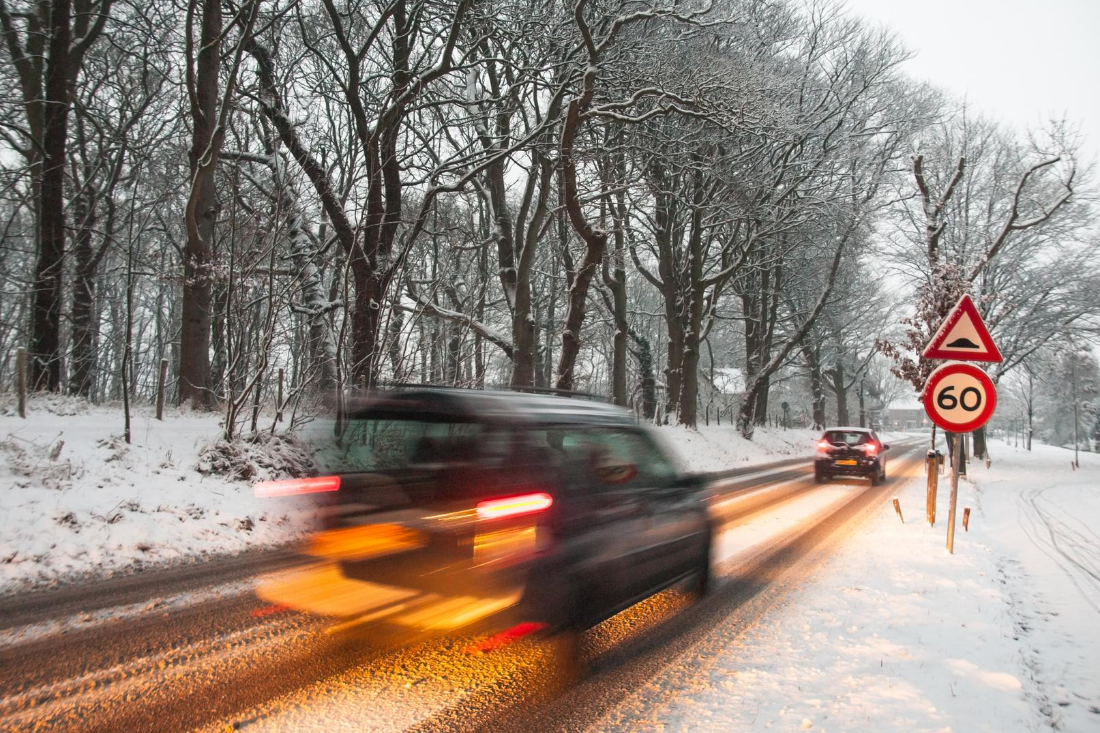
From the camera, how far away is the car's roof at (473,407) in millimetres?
3922

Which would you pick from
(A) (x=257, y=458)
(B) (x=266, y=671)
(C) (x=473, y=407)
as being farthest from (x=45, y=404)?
(C) (x=473, y=407)

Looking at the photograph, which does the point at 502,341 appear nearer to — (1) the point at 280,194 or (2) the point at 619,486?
(1) the point at 280,194

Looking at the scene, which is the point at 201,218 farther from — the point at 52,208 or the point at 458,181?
the point at 458,181

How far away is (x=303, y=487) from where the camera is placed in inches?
165

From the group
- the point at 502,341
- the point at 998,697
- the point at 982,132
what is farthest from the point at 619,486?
the point at 982,132

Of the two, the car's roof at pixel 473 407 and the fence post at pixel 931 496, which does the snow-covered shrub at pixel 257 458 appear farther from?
the fence post at pixel 931 496

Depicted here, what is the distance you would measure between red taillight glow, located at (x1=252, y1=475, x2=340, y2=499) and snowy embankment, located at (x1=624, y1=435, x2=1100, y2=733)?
2.26m

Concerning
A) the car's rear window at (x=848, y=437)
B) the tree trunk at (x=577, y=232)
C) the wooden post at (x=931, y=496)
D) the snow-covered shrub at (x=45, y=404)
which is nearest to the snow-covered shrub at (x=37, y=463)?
the snow-covered shrub at (x=45, y=404)

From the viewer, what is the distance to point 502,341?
15820 mm

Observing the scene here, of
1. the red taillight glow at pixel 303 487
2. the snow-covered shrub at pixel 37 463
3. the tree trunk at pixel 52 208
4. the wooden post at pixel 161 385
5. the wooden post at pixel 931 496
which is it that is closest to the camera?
the red taillight glow at pixel 303 487

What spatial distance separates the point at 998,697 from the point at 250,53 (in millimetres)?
14451

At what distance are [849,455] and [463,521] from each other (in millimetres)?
16072

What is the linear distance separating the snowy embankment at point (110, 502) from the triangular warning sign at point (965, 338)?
133 inches

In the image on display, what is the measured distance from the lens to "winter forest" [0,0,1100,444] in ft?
37.7
